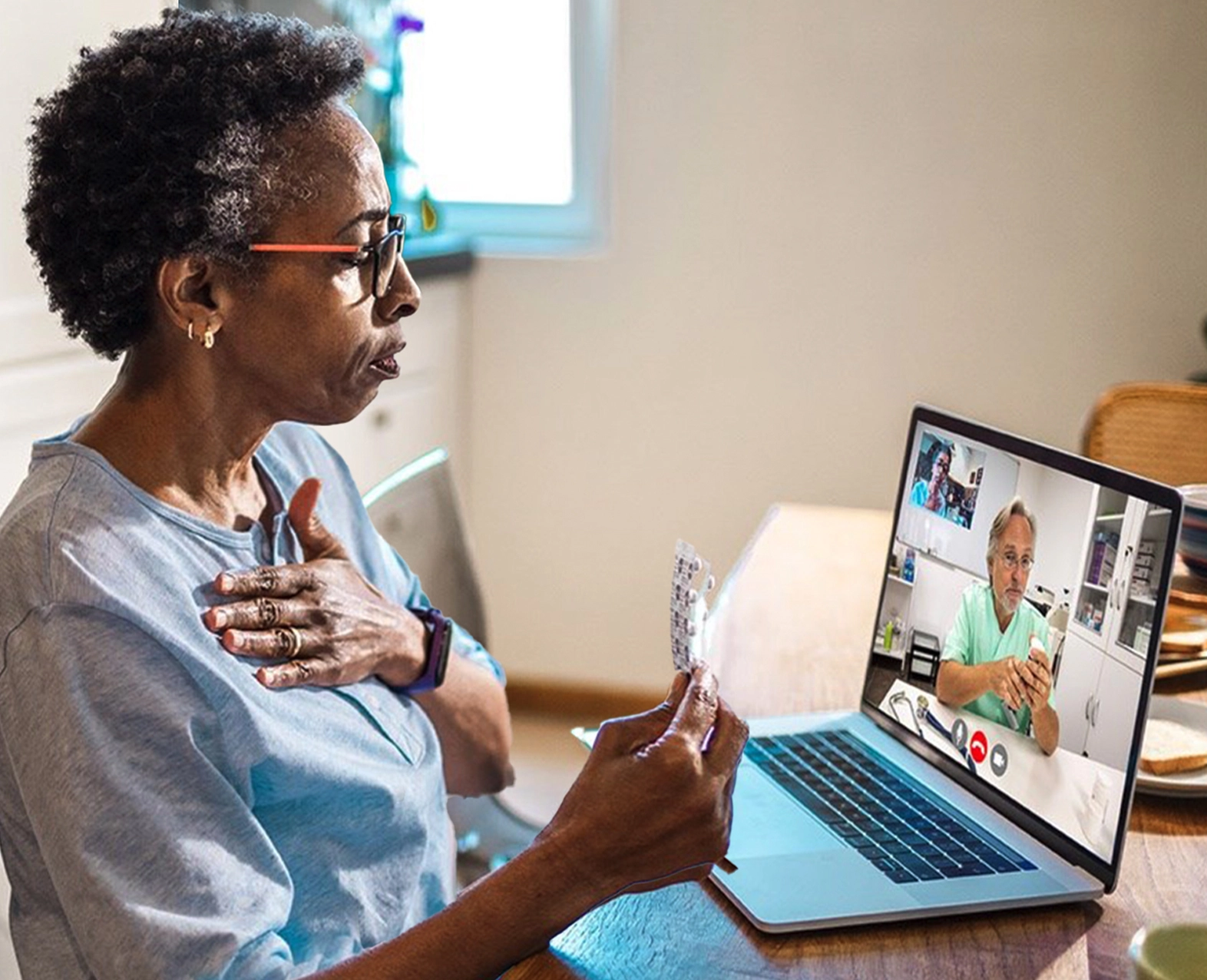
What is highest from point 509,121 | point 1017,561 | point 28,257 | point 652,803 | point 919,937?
point 509,121

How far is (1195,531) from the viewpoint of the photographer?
161 cm

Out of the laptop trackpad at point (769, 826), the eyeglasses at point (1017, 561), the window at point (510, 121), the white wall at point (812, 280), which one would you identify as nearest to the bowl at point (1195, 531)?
the eyeglasses at point (1017, 561)

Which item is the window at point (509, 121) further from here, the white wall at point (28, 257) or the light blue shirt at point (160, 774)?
the light blue shirt at point (160, 774)

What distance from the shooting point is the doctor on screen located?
3.73ft

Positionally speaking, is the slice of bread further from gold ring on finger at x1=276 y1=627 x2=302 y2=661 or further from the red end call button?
gold ring on finger at x1=276 y1=627 x2=302 y2=661

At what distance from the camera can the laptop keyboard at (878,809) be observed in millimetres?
1118

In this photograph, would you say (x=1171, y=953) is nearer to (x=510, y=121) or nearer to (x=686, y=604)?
(x=686, y=604)

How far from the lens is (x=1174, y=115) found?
305 centimetres

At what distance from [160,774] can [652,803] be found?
13.2 inches

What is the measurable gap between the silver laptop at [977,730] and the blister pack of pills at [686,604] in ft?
0.51

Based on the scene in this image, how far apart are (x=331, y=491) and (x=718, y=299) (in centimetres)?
204

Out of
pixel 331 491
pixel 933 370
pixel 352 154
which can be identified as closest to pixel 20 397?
pixel 331 491

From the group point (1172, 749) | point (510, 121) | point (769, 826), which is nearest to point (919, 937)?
point (769, 826)

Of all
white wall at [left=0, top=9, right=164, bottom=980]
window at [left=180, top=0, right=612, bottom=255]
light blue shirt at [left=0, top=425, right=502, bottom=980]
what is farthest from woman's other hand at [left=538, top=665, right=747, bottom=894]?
window at [left=180, top=0, right=612, bottom=255]
